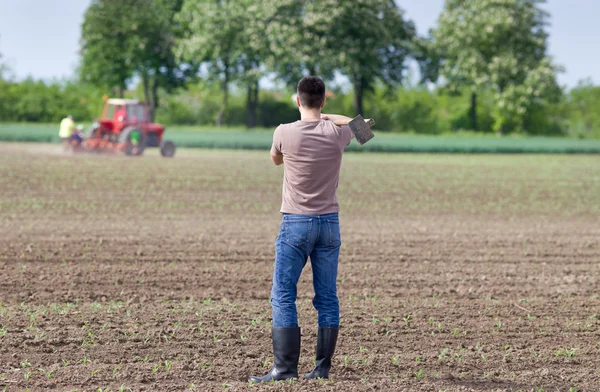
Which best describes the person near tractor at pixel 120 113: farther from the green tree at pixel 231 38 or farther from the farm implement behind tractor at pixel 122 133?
the green tree at pixel 231 38

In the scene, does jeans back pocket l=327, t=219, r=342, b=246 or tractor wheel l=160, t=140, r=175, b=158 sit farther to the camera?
tractor wheel l=160, t=140, r=175, b=158

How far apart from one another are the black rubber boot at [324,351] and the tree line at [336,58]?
45.8 metres

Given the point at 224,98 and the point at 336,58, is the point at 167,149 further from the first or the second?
the point at 224,98

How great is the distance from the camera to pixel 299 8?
5291 centimetres

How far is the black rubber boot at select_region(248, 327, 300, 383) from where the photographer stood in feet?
17.4

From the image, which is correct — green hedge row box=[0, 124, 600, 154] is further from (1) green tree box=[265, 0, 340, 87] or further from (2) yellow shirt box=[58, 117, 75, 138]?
(2) yellow shirt box=[58, 117, 75, 138]

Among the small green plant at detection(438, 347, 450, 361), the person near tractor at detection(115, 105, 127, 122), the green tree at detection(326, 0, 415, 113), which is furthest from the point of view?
the green tree at detection(326, 0, 415, 113)

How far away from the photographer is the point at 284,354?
532 centimetres

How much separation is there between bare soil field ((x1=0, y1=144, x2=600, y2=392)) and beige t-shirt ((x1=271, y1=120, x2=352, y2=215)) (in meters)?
1.15

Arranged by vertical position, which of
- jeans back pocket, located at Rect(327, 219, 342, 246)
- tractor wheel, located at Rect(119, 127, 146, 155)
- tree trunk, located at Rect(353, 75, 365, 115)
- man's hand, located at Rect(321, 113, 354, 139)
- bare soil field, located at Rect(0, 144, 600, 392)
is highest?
tree trunk, located at Rect(353, 75, 365, 115)

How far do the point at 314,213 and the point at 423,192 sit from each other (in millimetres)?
15875

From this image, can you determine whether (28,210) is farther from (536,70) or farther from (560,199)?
(536,70)

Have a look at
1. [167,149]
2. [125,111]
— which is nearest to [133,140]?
[125,111]

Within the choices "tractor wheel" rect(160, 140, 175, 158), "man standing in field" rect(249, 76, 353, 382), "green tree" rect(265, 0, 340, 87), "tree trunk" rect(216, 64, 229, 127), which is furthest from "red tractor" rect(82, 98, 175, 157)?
"tree trunk" rect(216, 64, 229, 127)
